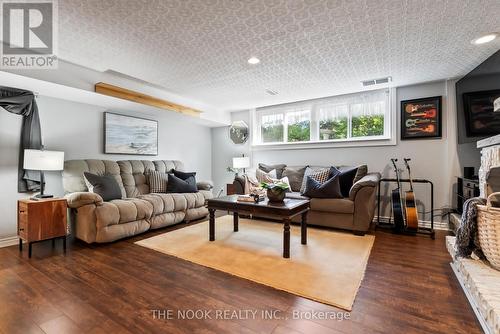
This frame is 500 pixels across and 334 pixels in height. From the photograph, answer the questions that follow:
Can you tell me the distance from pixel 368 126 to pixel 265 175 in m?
2.00

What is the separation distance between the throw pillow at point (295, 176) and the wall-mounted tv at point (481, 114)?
233cm

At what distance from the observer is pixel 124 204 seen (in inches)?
116

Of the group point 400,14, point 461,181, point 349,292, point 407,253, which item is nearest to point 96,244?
point 349,292

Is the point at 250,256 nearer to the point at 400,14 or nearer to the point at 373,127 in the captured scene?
the point at 400,14

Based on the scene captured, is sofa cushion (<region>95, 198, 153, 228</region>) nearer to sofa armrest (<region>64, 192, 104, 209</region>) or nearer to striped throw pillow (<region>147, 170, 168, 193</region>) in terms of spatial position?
sofa armrest (<region>64, 192, 104, 209</region>)

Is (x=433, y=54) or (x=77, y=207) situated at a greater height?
(x=433, y=54)

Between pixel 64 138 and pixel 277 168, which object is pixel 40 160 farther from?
pixel 277 168

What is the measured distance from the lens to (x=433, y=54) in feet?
8.64

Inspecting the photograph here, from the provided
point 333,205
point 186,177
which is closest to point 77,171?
point 186,177

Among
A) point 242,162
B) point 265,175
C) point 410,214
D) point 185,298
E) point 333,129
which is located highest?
point 333,129

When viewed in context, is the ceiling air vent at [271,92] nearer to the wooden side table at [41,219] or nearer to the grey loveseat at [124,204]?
the grey loveseat at [124,204]

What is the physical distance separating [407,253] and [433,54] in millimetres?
2219

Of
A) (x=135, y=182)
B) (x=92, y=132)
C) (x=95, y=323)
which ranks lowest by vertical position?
(x=95, y=323)

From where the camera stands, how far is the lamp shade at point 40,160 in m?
2.61
